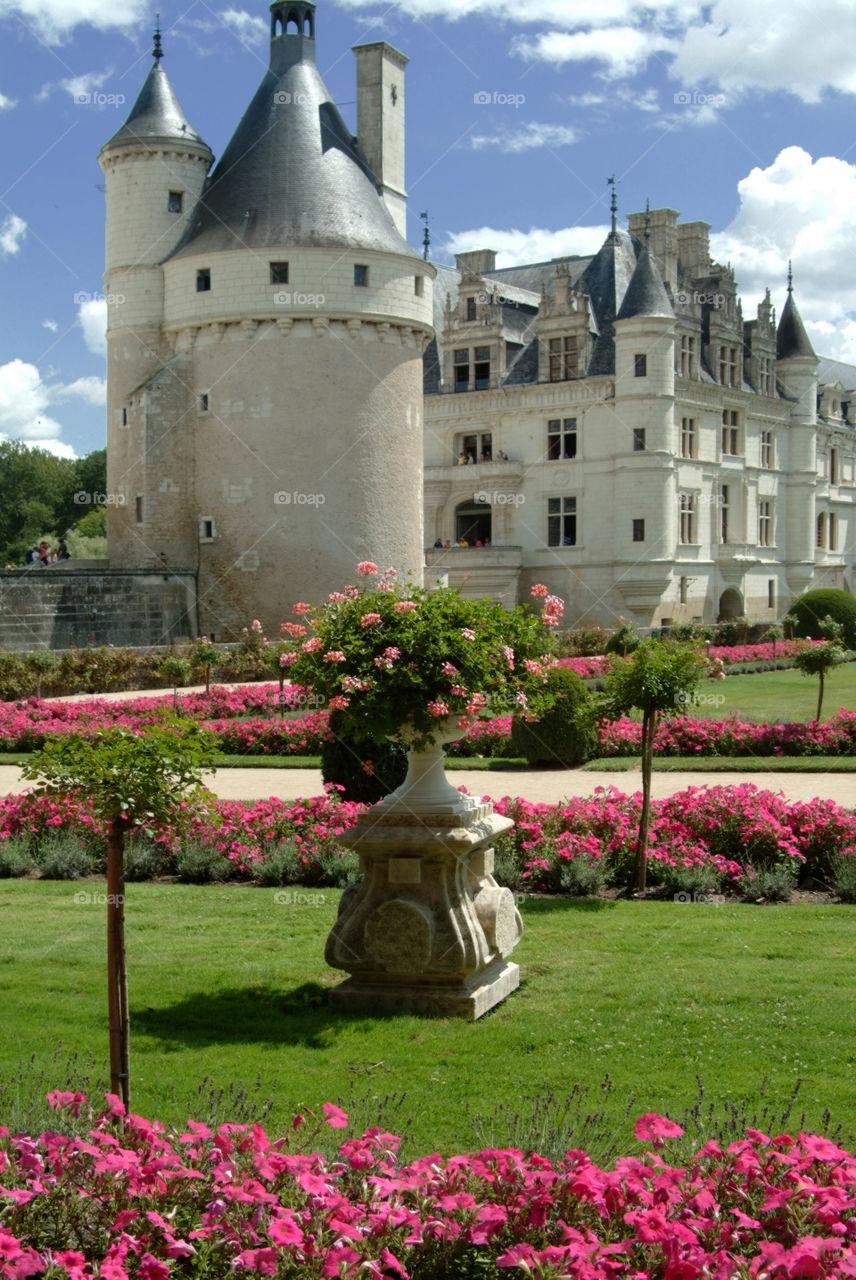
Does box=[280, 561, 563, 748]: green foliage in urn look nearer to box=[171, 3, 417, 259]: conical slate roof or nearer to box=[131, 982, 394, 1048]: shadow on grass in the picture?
box=[131, 982, 394, 1048]: shadow on grass

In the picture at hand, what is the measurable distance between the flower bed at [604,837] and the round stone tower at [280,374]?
18791mm

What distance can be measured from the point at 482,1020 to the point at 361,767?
452cm

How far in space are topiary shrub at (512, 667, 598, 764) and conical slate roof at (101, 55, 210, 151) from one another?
19124 millimetres

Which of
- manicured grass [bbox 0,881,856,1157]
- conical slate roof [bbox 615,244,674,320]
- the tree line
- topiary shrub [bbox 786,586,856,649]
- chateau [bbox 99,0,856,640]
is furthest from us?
the tree line

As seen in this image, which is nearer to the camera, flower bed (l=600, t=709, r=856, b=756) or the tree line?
flower bed (l=600, t=709, r=856, b=756)

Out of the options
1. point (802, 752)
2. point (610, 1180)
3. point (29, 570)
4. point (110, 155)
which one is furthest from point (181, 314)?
point (610, 1180)

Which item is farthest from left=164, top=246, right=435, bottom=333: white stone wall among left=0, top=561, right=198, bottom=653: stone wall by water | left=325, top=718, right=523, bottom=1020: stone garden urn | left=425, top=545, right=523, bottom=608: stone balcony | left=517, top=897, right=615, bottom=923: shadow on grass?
left=325, top=718, right=523, bottom=1020: stone garden urn

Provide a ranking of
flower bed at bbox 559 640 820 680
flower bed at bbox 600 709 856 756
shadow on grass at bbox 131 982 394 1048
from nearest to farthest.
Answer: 1. shadow on grass at bbox 131 982 394 1048
2. flower bed at bbox 600 709 856 756
3. flower bed at bbox 559 640 820 680

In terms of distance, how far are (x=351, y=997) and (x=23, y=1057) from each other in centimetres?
153

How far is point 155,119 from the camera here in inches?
1169

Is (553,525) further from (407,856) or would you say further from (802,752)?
(407,856)

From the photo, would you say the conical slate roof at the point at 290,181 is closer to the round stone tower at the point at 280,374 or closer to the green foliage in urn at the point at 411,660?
the round stone tower at the point at 280,374

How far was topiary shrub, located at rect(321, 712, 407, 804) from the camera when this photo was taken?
1008 cm

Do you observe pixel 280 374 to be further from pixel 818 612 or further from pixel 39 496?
pixel 39 496
